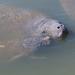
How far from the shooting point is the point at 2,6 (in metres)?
5.82

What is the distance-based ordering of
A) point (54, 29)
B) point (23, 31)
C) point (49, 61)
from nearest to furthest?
point (49, 61) → point (54, 29) → point (23, 31)

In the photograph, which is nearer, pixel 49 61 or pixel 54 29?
pixel 49 61

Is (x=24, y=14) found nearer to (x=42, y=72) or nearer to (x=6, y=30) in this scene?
(x=6, y=30)

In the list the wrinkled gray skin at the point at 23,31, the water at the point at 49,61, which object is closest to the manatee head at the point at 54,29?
the wrinkled gray skin at the point at 23,31

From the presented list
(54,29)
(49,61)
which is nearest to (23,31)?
(54,29)

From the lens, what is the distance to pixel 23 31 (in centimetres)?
501

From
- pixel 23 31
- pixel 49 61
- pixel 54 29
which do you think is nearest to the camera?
pixel 49 61

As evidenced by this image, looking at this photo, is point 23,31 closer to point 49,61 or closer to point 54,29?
point 54,29

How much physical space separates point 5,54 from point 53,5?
5.85 feet

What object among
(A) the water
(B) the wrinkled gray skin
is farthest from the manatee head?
(A) the water

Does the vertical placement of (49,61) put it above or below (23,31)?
below

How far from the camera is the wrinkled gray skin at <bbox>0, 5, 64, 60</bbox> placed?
4.67 m

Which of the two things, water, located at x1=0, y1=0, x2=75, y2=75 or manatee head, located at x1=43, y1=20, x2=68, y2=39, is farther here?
manatee head, located at x1=43, y1=20, x2=68, y2=39

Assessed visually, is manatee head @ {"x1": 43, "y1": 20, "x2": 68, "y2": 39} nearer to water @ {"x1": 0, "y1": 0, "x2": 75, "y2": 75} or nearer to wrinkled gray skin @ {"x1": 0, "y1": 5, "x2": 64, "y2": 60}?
wrinkled gray skin @ {"x1": 0, "y1": 5, "x2": 64, "y2": 60}
